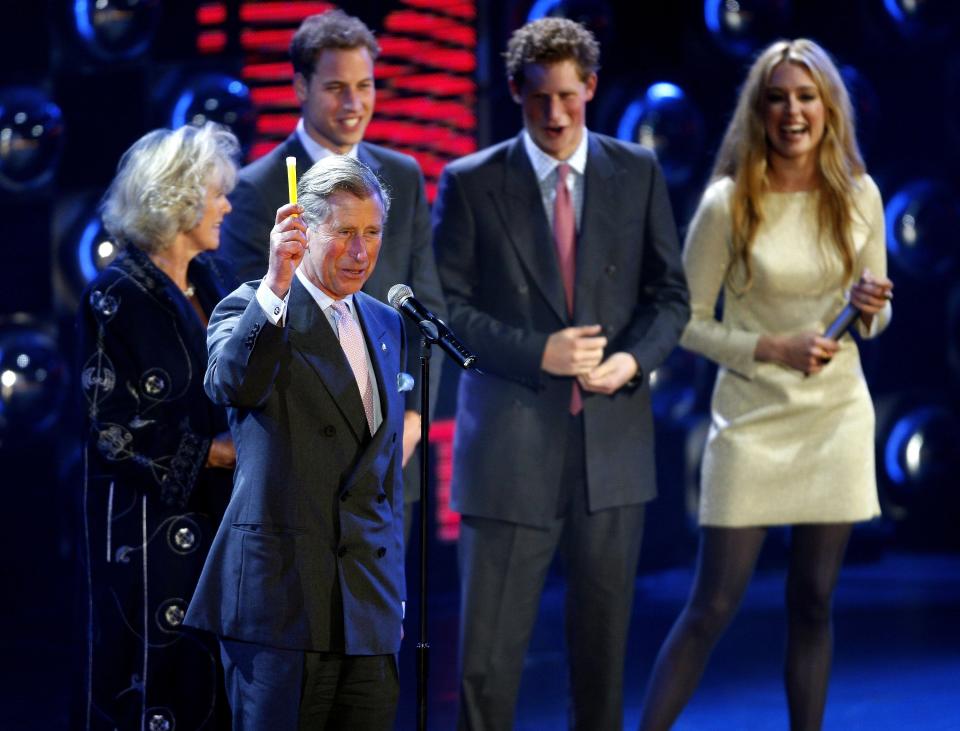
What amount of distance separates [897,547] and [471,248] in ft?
12.8

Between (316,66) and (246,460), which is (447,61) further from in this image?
(246,460)

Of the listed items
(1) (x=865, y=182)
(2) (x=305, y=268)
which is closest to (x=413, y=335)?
(2) (x=305, y=268)

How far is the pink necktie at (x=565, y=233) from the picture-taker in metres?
3.78

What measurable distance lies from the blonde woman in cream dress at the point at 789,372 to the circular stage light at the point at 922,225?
252cm

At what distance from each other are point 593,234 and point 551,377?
369 millimetres

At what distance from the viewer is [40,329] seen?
5.32 metres

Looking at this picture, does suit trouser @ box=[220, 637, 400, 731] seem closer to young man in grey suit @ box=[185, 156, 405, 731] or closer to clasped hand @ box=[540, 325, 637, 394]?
young man in grey suit @ box=[185, 156, 405, 731]

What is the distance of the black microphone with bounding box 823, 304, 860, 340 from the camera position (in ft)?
12.4

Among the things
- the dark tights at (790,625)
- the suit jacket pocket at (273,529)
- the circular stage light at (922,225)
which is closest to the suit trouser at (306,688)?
the suit jacket pocket at (273,529)

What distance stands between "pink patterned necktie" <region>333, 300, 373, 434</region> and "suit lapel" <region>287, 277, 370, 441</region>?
2 cm

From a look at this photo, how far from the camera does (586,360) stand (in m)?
3.59

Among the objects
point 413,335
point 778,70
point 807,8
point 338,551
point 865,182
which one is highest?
point 807,8

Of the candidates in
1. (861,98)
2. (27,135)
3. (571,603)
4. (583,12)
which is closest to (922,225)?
(861,98)

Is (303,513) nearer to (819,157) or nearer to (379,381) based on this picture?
(379,381)
